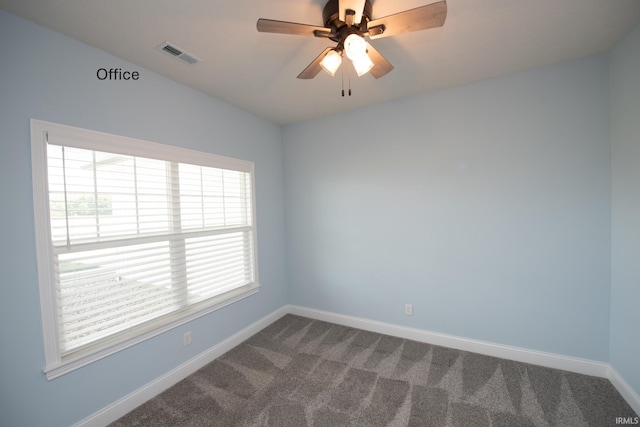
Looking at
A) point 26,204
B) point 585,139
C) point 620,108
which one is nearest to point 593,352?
point 585,139

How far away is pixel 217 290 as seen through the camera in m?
2.60

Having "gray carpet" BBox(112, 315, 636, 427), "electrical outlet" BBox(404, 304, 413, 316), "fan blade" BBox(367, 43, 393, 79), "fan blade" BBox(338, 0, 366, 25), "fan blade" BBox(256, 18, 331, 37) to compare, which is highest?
"fan blade" BBox(338, 0, 366, 25)

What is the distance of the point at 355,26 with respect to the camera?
136 centimetres

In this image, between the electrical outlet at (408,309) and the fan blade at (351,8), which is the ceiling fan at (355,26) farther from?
the electrical outlet at (408,309)

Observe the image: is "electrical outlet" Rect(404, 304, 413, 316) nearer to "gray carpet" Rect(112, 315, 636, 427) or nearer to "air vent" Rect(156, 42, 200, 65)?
"gray carpet" Rect(112, 315, 636, 427)

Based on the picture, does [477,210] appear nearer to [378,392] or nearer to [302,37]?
[378,392]

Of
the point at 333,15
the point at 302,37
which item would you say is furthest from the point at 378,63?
the point at 302,37

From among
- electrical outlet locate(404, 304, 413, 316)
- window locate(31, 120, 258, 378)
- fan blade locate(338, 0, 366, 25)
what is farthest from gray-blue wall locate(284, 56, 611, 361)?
fan blade locate(338, 0, 366, 25)

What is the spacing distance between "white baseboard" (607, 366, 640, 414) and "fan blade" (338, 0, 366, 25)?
304 cm

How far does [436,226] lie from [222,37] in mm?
2495

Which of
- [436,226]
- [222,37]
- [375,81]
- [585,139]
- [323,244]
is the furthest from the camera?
[323,244]

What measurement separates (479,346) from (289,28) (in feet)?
10.1

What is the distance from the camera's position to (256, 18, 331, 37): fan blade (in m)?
1.24

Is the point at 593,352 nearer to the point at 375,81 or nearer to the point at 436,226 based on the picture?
the point at 436,226
